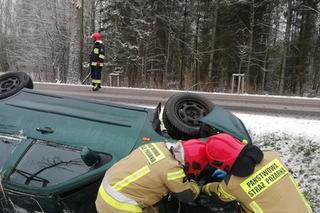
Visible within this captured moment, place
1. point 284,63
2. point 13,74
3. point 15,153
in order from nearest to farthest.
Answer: point 15,153 < point 13,74 < point 284,63

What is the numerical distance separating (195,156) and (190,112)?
1837 millimetres

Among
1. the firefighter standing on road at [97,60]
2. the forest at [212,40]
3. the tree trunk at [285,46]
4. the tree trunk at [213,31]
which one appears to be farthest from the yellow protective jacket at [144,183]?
the tree trunk at [285,46]

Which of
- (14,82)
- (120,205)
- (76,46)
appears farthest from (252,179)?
(76,46)

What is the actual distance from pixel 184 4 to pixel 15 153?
2509cm

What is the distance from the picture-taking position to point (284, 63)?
2600cm

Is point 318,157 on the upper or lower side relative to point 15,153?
lower

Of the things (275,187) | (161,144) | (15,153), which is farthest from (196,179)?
(15,153)

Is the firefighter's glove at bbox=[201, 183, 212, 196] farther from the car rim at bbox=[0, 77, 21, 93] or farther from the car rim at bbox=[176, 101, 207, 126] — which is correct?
the car rim at bbox=[0, 77, 21, 93]

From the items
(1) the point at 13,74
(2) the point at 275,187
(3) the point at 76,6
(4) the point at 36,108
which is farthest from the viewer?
(3) the point at 76,6

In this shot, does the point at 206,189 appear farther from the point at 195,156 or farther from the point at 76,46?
the point at 76,46

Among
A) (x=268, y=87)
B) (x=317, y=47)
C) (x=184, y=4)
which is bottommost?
(x=268, y=87)

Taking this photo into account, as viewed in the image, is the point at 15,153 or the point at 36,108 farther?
the point at 36,108

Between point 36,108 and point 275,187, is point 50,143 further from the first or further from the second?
point 275,187

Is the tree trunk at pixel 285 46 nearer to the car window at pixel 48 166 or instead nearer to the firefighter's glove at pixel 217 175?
the firefighter's glove at pixel 217 175
